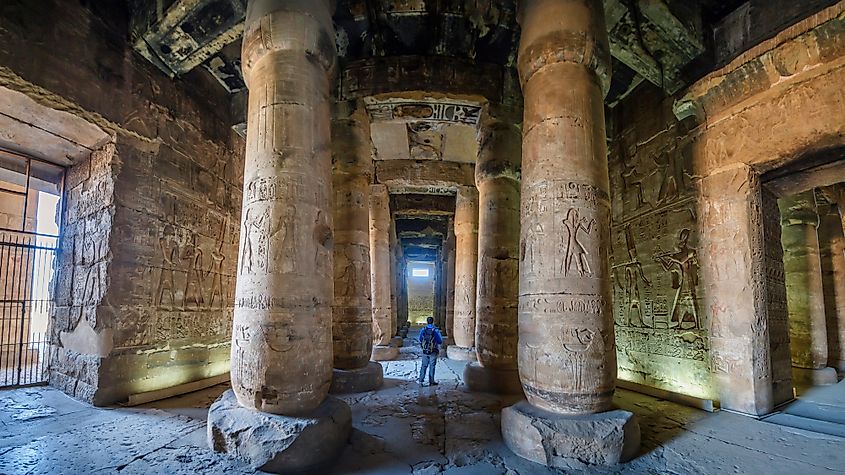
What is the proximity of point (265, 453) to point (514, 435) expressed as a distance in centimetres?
224

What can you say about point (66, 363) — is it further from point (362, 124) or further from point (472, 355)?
point (472, 355)

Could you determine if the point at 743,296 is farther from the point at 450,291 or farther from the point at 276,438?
the point at 450,291

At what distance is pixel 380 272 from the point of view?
11.4 metres

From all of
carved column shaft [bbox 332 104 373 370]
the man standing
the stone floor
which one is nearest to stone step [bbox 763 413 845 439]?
the stone floor

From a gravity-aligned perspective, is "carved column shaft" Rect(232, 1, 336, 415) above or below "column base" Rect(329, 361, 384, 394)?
above

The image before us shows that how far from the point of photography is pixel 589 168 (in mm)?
4125

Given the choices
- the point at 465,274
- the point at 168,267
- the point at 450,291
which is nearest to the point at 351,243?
the point at 168,267

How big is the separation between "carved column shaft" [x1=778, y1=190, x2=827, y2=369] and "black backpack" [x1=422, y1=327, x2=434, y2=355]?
6920 millimetres

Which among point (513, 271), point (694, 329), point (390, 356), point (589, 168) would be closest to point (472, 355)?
point (390, 356)

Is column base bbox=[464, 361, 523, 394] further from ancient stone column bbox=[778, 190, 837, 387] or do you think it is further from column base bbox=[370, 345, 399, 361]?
ancient stone column bbox=[778, 190, 837, 387]

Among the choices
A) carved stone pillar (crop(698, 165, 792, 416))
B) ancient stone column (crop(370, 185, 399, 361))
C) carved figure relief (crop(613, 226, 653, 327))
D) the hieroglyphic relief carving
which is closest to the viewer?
carved stone pillar (crop(698, 165, 792, 416))

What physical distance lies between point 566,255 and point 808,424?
11.7 feet

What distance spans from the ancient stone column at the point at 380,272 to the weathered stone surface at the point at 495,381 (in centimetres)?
419

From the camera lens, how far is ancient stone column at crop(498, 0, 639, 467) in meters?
3.67
